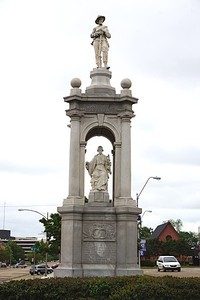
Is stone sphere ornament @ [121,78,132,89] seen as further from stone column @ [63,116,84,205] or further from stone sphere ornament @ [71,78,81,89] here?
stone column @ [63,116,84,205]

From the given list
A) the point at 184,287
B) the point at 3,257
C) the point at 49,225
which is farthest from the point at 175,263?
the point at 3,257

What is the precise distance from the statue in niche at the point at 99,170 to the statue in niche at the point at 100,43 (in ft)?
11.9

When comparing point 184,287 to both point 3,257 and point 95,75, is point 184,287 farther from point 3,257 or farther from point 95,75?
point 3,257

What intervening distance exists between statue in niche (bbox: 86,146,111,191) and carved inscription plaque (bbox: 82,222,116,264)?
1393 millimetres

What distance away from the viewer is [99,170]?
1914cm

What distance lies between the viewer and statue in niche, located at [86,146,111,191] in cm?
1903

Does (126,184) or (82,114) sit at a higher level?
(82,114)

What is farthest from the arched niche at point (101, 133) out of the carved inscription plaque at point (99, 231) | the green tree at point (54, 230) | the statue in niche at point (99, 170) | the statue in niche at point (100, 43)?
the green tree at point (54, 230)

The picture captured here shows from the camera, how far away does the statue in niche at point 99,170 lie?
62.4ft

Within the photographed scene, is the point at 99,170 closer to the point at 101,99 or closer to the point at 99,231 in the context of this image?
the point at 99,231

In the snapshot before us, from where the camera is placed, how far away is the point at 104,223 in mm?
18344

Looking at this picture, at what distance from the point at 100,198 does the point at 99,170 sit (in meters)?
0.99

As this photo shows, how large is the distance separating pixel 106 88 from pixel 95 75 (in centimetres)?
83

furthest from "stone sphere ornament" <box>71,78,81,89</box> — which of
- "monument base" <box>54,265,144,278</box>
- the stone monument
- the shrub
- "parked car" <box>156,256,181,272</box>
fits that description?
"parked car" <box>156,256,181,272</box>
